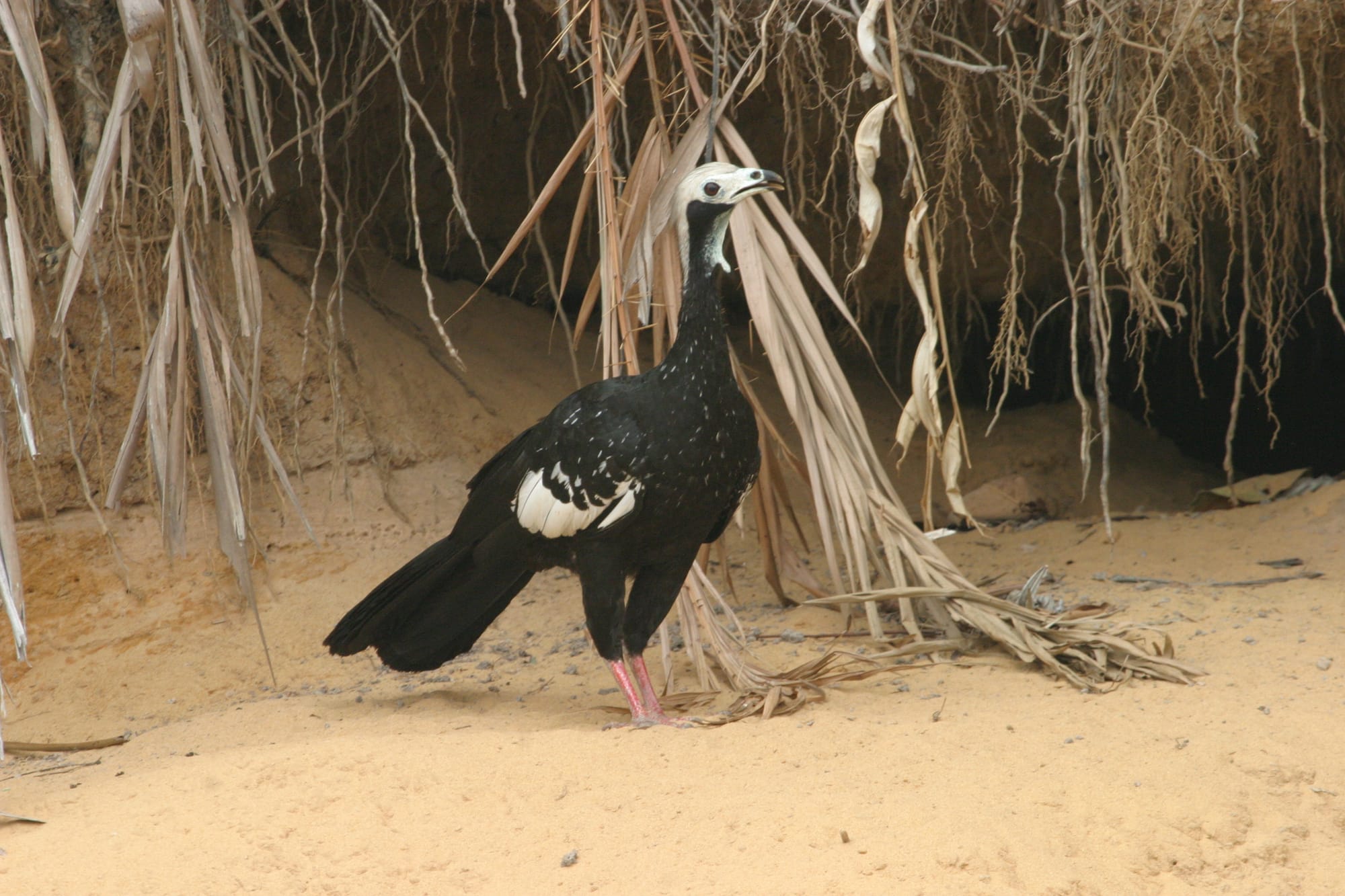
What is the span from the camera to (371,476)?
4.57 meters

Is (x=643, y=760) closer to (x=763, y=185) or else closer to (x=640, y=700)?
(x=640, y=700)

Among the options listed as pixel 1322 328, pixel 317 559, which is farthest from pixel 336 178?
pixel 1322 328

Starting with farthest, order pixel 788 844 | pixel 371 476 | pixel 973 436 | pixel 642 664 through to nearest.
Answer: pixel 973 436 → pixel 371 476 → pixel 642 664 → pixel 788 844

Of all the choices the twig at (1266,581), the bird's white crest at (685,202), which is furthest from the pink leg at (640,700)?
the twig at (1266,581)

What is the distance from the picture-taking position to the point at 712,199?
3006 millimetres

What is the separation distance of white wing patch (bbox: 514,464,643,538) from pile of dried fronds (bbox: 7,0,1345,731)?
1.39 feet

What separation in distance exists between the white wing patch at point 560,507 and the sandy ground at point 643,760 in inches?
20.7

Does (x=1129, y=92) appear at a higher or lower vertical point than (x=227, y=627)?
higher

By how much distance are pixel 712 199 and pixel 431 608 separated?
4.63ft

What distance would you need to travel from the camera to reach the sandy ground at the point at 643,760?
2.11m

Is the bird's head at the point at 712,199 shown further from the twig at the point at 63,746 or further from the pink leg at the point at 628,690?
the twig at the point at 63,746

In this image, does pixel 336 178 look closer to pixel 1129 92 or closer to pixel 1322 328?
pixel 1129 92

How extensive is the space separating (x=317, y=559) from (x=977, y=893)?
3.06 metres

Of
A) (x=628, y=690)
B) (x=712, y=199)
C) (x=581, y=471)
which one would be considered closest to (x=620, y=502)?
(x=581, y=471)
